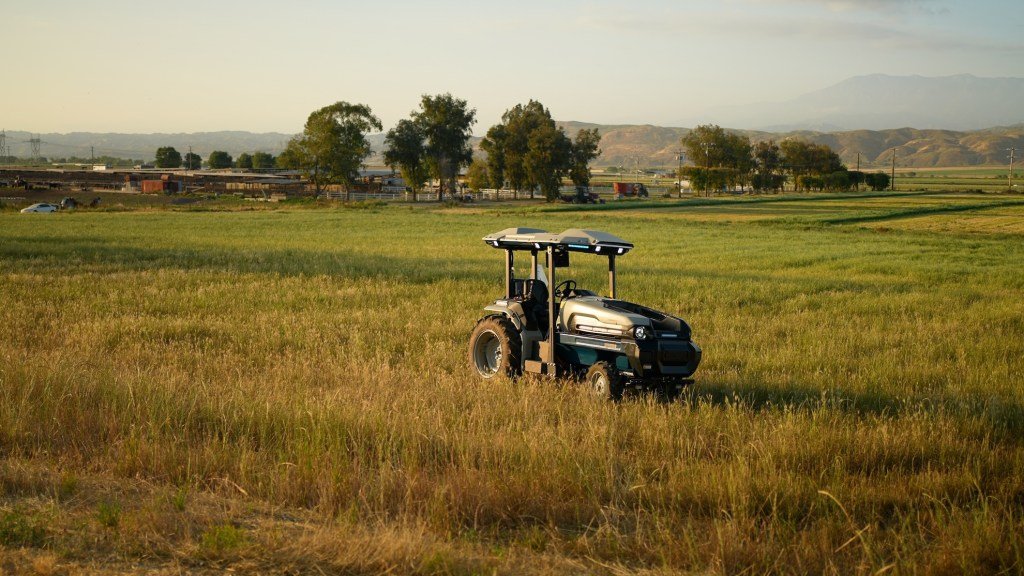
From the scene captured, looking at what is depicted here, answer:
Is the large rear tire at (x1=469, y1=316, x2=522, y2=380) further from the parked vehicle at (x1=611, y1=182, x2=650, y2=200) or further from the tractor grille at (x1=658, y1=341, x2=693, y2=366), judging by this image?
the parked vehicle at (x1=611, y1=182, x2=650, y2=200)

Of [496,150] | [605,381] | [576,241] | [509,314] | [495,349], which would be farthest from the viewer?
[496,150]

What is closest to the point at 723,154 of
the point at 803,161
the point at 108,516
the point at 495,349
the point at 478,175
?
the point at 803,161

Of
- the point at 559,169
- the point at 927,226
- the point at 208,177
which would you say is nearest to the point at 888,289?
the point at 927,226

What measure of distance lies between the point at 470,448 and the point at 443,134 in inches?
4433

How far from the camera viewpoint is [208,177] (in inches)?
6132

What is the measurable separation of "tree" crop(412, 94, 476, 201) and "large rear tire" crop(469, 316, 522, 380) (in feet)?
349

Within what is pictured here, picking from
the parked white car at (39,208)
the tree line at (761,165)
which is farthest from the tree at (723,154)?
the parked white car at (39,208)

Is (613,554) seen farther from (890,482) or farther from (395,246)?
(395,246)

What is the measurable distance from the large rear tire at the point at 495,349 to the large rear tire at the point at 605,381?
53.7 inches

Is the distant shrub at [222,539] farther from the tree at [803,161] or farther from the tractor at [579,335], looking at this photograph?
the tree at [803,161]

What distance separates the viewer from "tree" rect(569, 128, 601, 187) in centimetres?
12256

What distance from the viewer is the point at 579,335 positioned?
11.3m

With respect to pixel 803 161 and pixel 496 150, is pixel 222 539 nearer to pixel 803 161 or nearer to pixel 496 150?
pixel 496 150

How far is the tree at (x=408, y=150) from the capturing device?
115438mm
